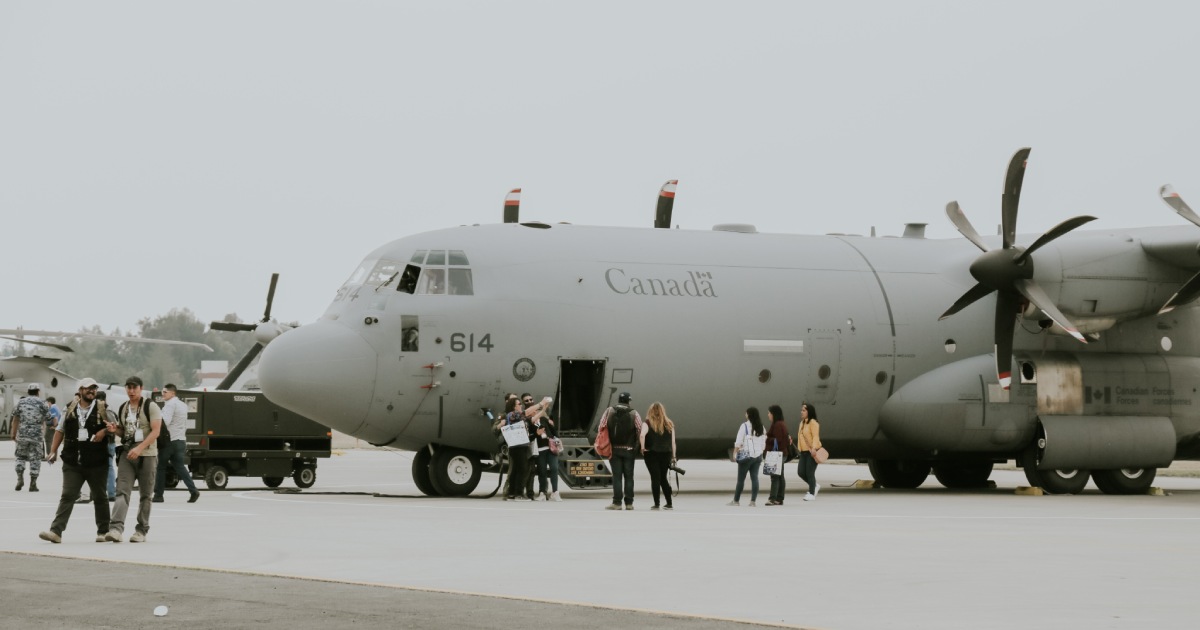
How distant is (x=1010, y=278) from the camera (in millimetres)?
23719

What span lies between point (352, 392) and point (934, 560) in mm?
11770

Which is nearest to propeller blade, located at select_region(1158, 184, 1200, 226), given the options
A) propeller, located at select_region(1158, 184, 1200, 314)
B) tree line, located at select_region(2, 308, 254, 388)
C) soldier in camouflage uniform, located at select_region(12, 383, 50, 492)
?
propeller, located at select_region(1158, 184, 1200, 314)

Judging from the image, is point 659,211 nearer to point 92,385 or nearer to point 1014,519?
point 1014,519

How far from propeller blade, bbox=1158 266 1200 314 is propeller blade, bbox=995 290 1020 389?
8.14 ft

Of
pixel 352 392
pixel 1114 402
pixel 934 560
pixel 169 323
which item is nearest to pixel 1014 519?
pixel 934 560

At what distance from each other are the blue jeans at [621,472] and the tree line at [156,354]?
4614 inches

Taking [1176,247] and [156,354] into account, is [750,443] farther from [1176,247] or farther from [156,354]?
[156,354]

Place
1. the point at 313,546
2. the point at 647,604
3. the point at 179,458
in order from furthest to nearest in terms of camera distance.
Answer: the point at 179,458
the point at 313,546
the point at 647,604

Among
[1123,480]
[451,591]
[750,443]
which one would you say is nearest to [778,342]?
[750,443]

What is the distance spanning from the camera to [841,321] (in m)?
25.4

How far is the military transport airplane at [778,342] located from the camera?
2286 centimetres

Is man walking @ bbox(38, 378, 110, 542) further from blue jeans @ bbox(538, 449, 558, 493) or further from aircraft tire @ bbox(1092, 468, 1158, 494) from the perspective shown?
aircraft tire @ bbox(1092, 468, 1158, 494)

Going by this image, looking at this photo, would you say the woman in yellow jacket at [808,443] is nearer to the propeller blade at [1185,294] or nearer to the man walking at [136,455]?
the propeller blade at [1185,294]

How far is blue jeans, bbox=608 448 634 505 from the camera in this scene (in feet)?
67.1
